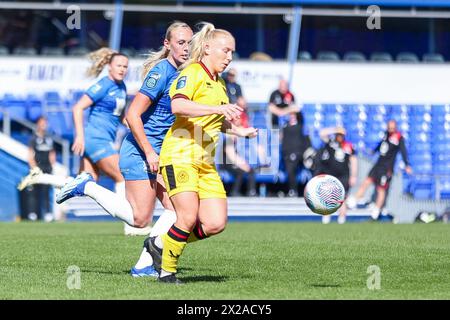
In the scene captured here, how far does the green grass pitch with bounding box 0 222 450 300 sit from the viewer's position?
24.5ft

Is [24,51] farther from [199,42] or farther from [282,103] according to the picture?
[199,42]

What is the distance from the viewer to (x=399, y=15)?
26281mm

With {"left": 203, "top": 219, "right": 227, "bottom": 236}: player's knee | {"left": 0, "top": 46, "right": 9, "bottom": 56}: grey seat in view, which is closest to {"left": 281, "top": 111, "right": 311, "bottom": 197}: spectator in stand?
{"left": 0, "top": 46, "right": 9, "bottom": 56}: grey seat

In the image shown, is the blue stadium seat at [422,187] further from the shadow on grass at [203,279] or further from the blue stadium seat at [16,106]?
the shadow on grass at [203,279]

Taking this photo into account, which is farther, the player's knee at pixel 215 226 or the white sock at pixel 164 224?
the white sock at pixel 164 224

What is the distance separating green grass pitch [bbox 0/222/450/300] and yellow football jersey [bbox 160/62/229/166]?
0.97m

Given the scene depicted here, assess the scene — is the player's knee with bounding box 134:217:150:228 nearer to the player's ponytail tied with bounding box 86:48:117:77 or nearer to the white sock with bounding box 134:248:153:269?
the white sock with bounding box 134:248:153:269

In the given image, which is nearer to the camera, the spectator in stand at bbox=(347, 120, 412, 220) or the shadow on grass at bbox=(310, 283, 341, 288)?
the shadow on grass at bbox=(310, 283, 341, 288)

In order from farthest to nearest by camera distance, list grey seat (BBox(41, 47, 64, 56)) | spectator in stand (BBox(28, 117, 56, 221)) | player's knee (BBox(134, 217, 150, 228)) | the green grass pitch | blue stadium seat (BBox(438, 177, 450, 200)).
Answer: grey seat (BBox(41, 47, 64, 56)), blue stadium seat (BBox(438, 177, 450, 200)), spectator in stand (BBox(28, 117, 56, 221)), player's knee (BBox(134, 217, 150, 228)), the green grass pitch

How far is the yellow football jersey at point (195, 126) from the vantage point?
7.86 meters

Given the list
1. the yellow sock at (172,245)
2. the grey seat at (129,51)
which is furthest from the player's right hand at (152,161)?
the grey seat at (129,51)

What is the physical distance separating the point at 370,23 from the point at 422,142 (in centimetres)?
340
